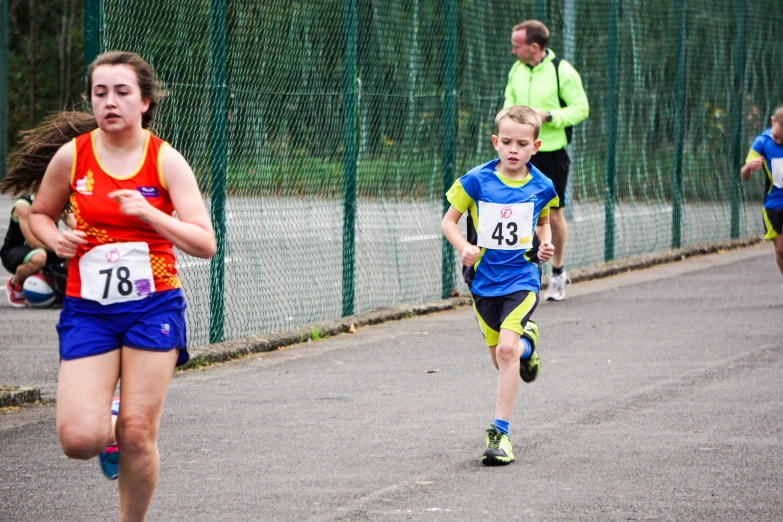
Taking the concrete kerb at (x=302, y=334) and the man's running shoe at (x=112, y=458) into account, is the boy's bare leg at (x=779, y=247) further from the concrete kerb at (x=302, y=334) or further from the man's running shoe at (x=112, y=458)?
the man's running shoe at (x=112, y=458)

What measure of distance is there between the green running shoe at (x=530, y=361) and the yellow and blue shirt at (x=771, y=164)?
513 cm

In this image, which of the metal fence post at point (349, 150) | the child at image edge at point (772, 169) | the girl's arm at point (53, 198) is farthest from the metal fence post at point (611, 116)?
the girl's arm at point (53, 198)

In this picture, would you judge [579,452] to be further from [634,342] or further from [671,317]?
[671,317]

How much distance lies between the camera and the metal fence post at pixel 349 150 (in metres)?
10.6

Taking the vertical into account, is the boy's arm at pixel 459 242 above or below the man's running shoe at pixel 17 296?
above

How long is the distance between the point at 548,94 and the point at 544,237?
5.08 metres

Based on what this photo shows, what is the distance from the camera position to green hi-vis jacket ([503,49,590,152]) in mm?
11703

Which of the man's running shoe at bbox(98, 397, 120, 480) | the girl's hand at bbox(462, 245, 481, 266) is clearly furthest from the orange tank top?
the girl's hand at bbox(462, 245, 481, 266)

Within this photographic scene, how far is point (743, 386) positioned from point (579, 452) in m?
2.03

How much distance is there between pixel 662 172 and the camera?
53.8ft

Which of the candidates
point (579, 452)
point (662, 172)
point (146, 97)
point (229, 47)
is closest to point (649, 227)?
point (662, 172)

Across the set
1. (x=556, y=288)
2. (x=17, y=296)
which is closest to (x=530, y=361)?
(x=556, y=288)

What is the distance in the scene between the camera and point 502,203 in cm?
670

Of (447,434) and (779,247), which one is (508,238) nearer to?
(447,434)
